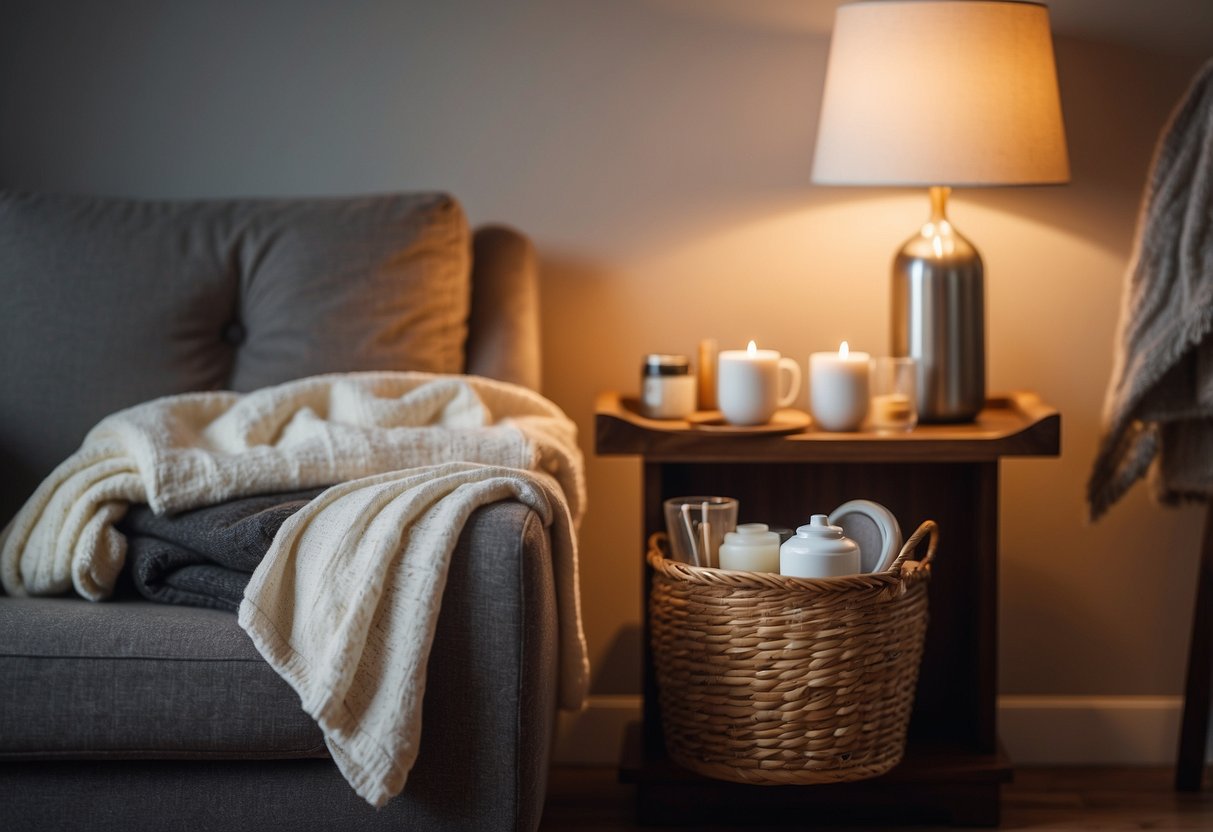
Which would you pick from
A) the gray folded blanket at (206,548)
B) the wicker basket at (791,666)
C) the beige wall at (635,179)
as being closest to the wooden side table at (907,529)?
the wicker basket at (791,666)

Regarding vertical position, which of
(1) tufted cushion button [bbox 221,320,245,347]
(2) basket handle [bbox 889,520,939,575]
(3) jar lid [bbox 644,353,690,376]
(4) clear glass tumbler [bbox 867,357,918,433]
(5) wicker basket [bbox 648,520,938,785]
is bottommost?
(5) wicker basket [bbox 648,520,938,785]

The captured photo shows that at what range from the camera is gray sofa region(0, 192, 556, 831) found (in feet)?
3.98

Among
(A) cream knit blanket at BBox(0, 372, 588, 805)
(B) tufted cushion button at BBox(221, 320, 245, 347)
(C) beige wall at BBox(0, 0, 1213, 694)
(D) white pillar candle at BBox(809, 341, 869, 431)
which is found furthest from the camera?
(C) beige wall at BBox(0, 0, 1213, 694)

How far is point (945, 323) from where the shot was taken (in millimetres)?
1739

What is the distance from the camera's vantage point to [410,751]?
3.79 ft

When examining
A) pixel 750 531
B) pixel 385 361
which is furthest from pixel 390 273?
pixel 750 531

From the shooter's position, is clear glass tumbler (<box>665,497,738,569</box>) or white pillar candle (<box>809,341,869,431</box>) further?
white pillar candle (<box>809,341,869,431</box>)

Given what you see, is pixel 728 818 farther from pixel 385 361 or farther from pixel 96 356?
pixel 96 356

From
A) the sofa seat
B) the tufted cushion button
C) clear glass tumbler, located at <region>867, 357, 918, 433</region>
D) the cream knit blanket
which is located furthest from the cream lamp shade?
the sofa seat

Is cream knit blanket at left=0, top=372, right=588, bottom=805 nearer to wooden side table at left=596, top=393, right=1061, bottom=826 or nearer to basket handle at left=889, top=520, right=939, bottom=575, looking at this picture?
wooden side table at left=596, top=393, right=1061, bottom=826

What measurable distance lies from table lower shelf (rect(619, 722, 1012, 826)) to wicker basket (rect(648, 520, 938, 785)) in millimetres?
79

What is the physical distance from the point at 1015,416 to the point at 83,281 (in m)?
1.30

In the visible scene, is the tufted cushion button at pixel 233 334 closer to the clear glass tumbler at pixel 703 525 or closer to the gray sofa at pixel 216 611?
the gray sofa at pixel 216 611

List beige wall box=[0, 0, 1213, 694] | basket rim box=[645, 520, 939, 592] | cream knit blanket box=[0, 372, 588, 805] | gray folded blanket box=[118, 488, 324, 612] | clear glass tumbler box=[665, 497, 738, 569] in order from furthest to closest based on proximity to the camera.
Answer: beige wall box=[0, 0, 1213, 694]
clear glass tumbler box=[665, 497, 738, 569]
basket rim box=[645, 520, 939, 592]
gray folded blanket box=[118, 488, 324, 612]
cream knit blanket box=[0, 372, 588, 805]
